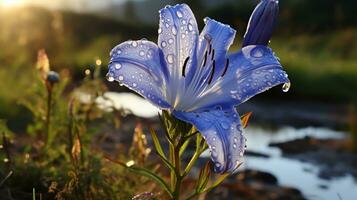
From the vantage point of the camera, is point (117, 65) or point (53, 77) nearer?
point (117, 65)

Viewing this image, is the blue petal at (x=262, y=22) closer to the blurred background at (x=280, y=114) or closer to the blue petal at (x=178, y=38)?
the blue petal at (x=178, y=38)

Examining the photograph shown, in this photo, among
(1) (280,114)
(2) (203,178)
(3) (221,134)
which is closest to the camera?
(3) (221,134)

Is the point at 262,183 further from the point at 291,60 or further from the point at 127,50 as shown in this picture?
the point at 291,60

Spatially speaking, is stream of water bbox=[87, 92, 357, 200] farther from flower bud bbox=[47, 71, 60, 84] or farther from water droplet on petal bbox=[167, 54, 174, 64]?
water droplet on petal bbox=[167, 54, 174, 64]

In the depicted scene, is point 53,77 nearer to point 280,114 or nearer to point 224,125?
point 224,125

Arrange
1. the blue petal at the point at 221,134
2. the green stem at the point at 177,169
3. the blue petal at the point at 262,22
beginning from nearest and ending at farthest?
the blue petal at the point at 221,134 → the green stem at the point at 177,169 → the blue petal at the point at 262,22

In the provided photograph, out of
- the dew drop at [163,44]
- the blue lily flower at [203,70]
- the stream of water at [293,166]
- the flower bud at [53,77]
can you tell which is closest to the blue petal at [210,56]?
the blue lily flower at [203,70]

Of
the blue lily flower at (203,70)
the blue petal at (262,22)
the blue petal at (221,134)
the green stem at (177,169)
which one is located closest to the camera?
the blue petal at (221,134)

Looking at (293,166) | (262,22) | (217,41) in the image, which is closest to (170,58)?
(217,41)

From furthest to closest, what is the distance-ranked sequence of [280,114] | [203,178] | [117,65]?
1. [280,114]
2. [203,178]
3. [117,65]
